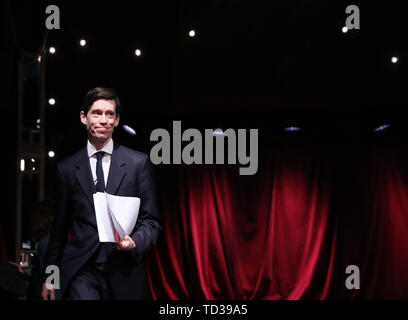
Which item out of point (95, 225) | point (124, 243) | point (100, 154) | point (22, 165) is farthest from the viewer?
point (22, 165)

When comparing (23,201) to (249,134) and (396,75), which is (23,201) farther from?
(396,75)

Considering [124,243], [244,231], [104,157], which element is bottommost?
[244,231]

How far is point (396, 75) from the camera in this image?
18.4 ft

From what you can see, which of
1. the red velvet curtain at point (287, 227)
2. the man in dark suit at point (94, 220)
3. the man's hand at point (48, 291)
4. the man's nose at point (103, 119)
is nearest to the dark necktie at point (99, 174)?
the man in dark suit at point (94, 220)

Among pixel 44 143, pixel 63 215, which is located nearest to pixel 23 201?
pixel 44 143

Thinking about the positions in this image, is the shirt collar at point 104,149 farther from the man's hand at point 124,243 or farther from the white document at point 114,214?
the man's hand at point 124,243

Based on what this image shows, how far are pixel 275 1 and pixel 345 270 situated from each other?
2788mm

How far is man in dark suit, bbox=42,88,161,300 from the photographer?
3041 mm

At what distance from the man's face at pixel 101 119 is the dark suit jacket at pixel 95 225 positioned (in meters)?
0.11

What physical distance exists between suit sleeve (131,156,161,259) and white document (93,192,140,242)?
91mm

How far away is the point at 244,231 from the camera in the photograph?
6.32m

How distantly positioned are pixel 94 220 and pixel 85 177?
0.83ft
